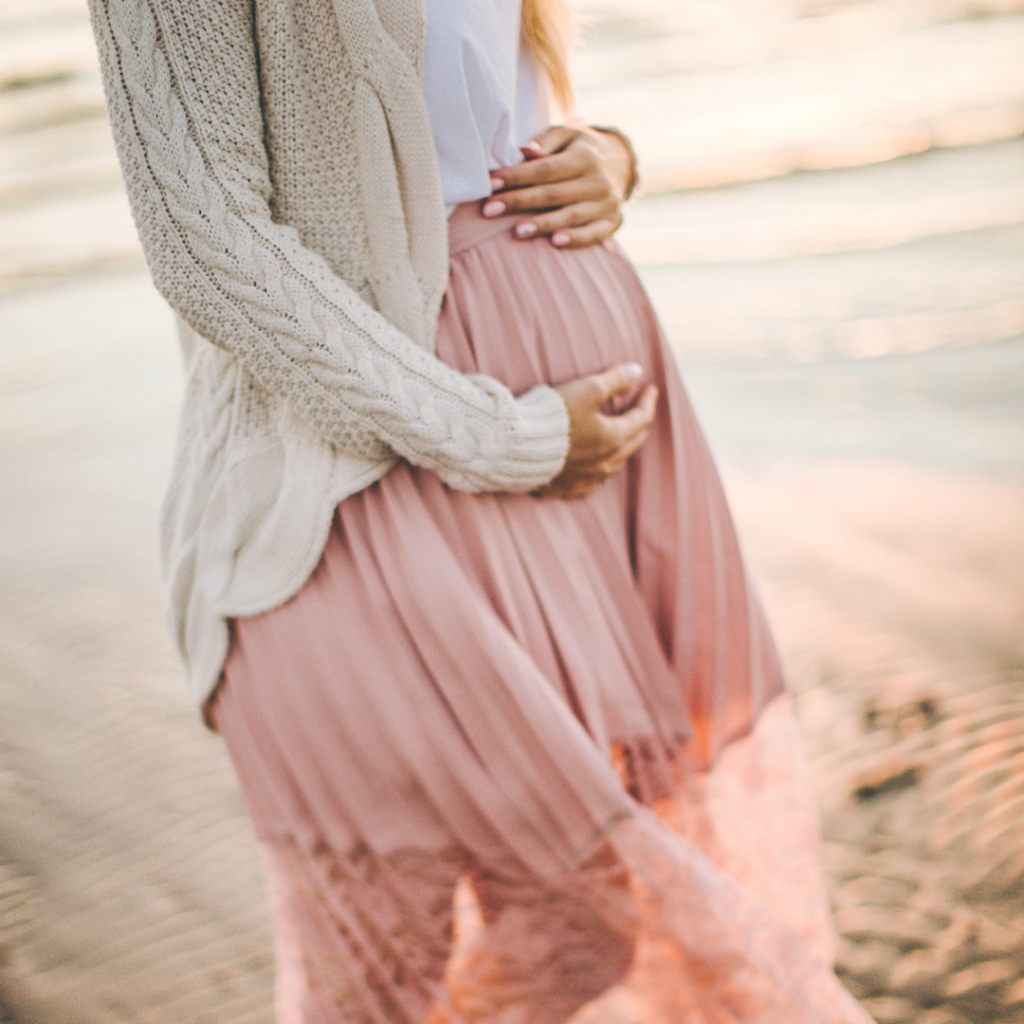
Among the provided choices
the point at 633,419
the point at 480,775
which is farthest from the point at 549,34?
the point at 480,775

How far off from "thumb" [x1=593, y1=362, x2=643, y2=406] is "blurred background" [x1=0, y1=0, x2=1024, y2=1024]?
72cm

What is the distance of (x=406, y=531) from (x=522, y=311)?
29cm

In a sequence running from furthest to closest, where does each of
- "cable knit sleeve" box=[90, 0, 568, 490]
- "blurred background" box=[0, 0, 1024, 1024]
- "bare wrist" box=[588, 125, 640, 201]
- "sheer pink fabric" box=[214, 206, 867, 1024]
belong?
"blurred background" box=[0, 0, 1024, 1024] < "bare wrist" box=[588, 125, 640, 201] < "sheer pink fabric" box=[214, 206, 867, 1024] < "cable knit sleeve" box=[90, 0, 568, 490]

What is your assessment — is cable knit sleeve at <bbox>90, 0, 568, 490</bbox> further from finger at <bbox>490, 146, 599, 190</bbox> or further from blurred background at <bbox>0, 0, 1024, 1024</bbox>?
blurred background at <bbox>0, 0, 1024, 1024</bbox>

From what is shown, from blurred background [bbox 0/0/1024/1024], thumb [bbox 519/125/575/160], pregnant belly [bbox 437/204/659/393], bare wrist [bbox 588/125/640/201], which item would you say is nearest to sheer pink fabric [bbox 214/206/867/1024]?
pregnant belly [bbox 437/204/659/393]

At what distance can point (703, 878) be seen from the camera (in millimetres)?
→ 847

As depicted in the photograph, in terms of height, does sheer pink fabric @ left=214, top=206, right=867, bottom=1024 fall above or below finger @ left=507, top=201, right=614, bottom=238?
below

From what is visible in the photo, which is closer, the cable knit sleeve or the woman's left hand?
the cable knit sleeve

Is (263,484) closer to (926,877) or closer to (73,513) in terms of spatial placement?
(926,877)

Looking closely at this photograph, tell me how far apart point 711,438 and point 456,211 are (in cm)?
329

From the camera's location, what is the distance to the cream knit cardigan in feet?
2.42

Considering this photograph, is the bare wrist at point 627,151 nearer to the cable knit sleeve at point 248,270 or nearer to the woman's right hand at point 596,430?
the woman's right hand at point 596,430

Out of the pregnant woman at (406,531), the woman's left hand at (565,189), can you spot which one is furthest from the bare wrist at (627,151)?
the pregnant woman at (406,531)

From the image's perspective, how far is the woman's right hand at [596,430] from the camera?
0.92 meters
